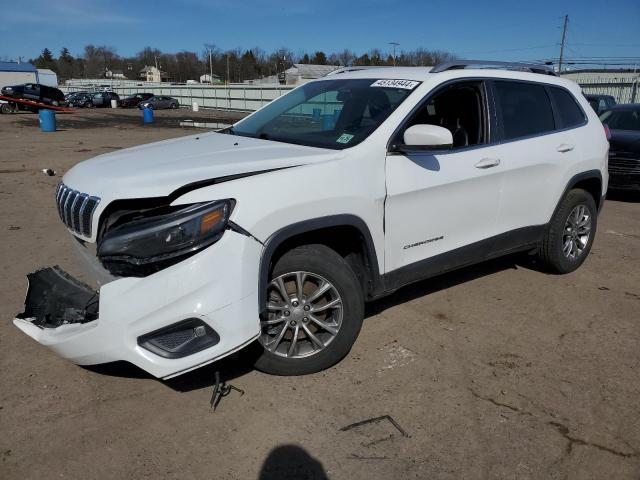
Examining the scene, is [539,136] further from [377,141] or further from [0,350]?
[0,350]

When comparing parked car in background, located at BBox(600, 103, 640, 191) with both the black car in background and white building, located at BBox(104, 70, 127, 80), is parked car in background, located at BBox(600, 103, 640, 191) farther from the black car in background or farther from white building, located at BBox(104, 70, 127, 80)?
white building, located at BBox(104, 70, 127, 80)

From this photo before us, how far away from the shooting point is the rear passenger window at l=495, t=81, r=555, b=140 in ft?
13.8

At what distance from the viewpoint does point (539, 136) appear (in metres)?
4.46

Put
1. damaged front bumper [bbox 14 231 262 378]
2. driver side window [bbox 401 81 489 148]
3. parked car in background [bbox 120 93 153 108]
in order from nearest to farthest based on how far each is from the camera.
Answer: damaged front bumper [bbox 14 231 262 378] < driver side window [bbox 401 81 489 148] < parked car in background [bbox 120 93 153 108]

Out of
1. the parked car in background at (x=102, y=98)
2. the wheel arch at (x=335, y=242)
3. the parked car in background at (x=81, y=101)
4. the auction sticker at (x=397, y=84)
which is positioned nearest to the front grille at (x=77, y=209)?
the wheel arch at (x=335, y=242)

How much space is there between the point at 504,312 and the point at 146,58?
488 feet

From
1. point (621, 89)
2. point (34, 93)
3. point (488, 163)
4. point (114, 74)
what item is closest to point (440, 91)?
point (488, 163)

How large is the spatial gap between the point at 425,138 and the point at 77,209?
83.0 inches

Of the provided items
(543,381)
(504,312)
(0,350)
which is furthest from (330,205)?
(0,350)

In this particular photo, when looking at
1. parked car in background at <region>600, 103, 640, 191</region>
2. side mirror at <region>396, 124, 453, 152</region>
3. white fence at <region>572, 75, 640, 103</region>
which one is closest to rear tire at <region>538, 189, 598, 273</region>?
side mirror at <region>396, 124, 453, 152</region>

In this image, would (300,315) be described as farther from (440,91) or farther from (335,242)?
(440,91)

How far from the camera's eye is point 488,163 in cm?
398

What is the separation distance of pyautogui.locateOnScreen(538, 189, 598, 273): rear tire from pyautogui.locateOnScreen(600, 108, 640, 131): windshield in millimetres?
5896

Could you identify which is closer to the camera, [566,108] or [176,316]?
[176,316]
